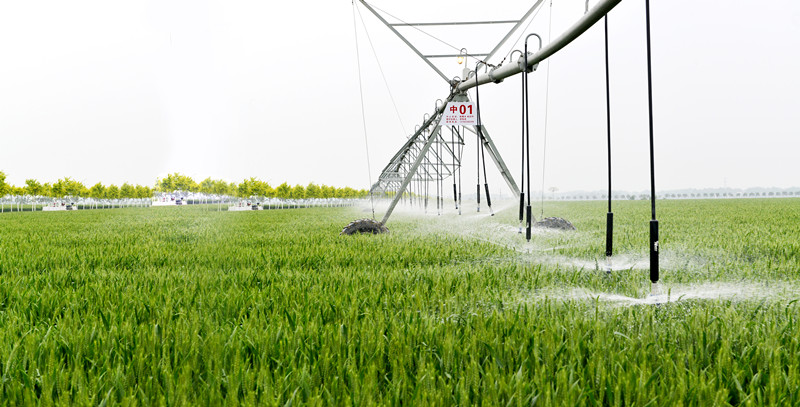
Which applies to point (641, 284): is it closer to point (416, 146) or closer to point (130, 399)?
point (130, 399)

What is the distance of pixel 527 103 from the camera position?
14.4 ft

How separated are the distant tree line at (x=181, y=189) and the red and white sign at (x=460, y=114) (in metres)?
59.6

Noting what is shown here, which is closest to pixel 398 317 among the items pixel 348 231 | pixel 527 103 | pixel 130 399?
pixel 130 399

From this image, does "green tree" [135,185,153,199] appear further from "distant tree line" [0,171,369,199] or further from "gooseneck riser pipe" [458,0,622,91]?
"gooseneck riser pipe" [458,0,622,91]

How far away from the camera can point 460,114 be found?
704 centimetres

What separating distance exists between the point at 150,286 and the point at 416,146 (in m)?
10.3

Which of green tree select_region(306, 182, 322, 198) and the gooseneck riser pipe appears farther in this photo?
green tree select_region(306, 182, 322, 198)

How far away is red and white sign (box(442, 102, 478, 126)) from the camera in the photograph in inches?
272

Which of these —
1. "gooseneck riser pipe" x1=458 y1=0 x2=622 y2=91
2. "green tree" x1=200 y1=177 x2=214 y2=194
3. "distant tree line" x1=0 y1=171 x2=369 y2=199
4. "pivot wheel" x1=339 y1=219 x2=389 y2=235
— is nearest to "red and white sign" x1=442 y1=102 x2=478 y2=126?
"gooseneck riser pipe" x1=458 y1=0 x2=622 y2=91

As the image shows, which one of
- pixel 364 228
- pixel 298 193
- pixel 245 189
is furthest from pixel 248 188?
pixel 364 228

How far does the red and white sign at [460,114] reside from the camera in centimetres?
692

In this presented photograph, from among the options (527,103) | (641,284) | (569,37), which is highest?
(569,37)

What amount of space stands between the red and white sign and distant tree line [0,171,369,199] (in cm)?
5961

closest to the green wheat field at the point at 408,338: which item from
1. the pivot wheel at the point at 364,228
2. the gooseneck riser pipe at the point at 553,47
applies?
the gooseneck riser pipe at the point at 553,47
